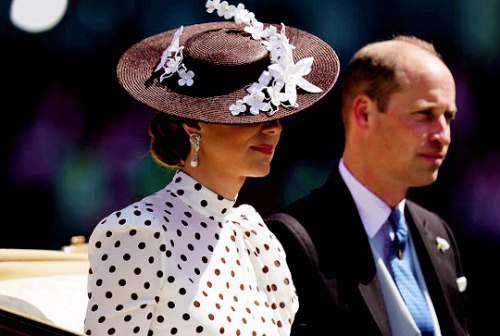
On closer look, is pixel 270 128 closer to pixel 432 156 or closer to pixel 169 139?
pixel 169 139

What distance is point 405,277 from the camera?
110 inches

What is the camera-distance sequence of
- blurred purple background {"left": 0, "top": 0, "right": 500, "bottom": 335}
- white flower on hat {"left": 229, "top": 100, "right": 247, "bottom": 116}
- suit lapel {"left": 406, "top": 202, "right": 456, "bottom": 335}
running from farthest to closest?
blurred purple background {"left": 0, "top": 0, "right": 500, "bottom": 335}
suit lapel {"left": 406, "top": 202, "right": 456, "bottom": 335}
white flower on hat {"left": 229, "top": 100, "right": 247, "bottom": 116}

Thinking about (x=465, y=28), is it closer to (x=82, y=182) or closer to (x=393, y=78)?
(x=393, y=78)

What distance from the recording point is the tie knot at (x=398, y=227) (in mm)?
2844

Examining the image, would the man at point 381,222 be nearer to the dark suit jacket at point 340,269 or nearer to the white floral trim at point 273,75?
the dark suit jacket at point 340,269

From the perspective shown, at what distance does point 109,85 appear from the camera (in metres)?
4.09

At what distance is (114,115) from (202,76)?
81.0 inches

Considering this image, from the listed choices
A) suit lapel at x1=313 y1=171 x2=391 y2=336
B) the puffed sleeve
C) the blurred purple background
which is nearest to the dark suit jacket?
suit lapel at x1=313 y1=171 x2=391 y2=336

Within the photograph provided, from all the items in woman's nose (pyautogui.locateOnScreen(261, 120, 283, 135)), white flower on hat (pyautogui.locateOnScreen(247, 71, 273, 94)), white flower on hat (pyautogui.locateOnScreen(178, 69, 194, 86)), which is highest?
white flower on hat (pyautogui.locateOnScreen(247, 71, 273, 94))

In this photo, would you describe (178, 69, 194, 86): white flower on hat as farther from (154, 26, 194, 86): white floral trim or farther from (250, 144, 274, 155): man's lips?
(250, 144, 274, 155): man's lips

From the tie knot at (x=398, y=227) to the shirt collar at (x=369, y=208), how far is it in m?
0.02

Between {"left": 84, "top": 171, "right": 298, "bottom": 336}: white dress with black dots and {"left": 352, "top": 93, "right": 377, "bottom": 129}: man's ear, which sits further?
{"left": 352, "top": 93, "right": 377, "bottom": 129}: man's ear

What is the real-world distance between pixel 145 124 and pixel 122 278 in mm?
2276

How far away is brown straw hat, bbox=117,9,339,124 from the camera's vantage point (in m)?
2.04
